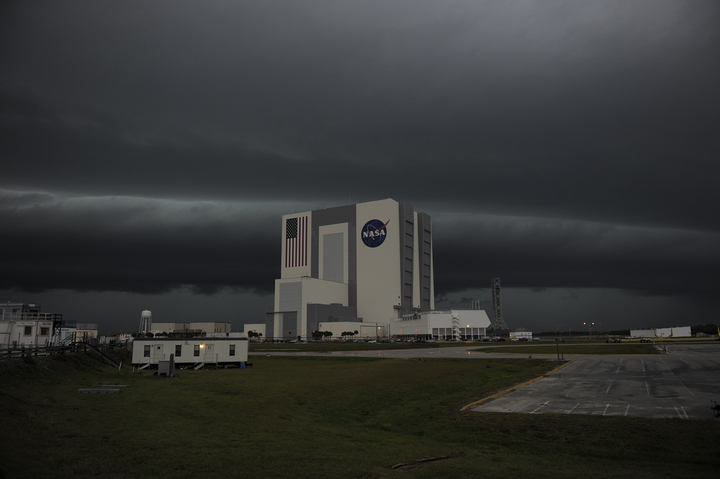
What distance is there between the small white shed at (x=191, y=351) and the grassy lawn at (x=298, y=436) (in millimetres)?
19509

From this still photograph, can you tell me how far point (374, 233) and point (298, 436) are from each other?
538 feet

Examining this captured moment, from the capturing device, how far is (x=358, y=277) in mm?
190625

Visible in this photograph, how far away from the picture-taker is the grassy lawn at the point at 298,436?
54.9 ft

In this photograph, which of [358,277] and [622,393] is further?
[358,277]

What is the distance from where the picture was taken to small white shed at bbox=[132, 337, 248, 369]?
56.8m

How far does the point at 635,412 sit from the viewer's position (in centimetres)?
2809

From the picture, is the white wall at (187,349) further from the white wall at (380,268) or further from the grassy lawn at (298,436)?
the white wall at (380,268)

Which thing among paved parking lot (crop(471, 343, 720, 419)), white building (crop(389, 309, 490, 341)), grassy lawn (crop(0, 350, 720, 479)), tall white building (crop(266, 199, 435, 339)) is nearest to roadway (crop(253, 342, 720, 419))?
paved parking lot (crop(471, 343, 720, 419))

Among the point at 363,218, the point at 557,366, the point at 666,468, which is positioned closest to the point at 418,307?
the point at 363,218

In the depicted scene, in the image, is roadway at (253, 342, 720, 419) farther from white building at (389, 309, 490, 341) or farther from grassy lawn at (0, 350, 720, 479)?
white building at (389, 309, 490, 341)

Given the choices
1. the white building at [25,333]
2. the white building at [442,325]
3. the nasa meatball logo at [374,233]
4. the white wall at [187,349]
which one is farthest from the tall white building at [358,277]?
the white building at [25,333]

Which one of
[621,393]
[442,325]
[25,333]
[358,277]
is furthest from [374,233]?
[621,393]

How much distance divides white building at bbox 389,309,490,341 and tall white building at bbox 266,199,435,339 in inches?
332

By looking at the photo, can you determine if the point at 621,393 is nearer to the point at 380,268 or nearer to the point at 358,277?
the point at 380,268
